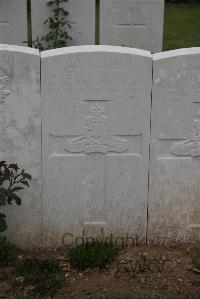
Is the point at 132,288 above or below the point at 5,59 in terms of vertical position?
below

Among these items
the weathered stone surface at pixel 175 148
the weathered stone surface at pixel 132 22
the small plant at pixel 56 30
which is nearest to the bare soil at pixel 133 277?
the weathered stone surface at pixel 175 148

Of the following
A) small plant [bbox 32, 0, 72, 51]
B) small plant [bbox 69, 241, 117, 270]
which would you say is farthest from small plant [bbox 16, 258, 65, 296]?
small plant [bbox 32, 0, 72, 51]

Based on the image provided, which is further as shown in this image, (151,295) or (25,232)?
(25,232)

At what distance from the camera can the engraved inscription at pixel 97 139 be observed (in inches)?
171

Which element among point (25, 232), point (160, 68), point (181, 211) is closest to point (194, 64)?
point (160, 68)

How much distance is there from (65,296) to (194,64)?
182 cm

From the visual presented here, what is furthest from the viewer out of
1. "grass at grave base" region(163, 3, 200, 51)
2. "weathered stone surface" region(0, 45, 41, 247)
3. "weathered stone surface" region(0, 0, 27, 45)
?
"grass at grave base" region(163, 3, 200, 51)

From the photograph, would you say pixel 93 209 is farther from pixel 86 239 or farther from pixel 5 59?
pixel 5 59

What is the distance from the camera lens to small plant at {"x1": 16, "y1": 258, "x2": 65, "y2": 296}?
3.99m

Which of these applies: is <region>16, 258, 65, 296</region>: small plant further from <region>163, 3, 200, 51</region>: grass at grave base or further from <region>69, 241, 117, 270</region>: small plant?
<region>163, 3, 200, 51</region>: grass at grave base

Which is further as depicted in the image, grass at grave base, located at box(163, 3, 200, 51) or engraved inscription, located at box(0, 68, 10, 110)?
grass at grave base, located at box(163, 3, 200, 51)

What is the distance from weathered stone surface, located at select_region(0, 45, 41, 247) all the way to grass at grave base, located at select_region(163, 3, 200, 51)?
7522 millimetres

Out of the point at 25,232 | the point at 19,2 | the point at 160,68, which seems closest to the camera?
the point at 160,68

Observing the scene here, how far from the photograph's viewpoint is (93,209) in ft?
14.9
